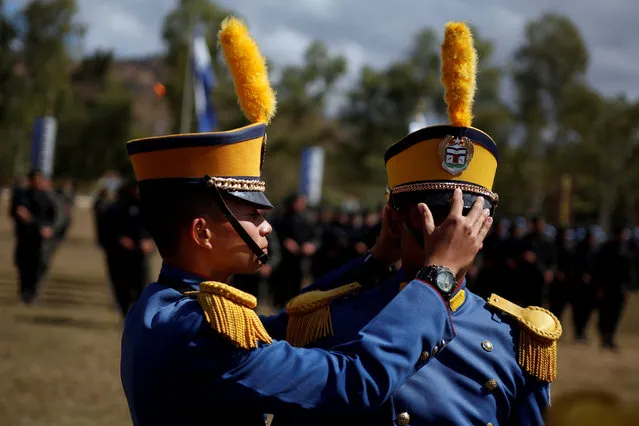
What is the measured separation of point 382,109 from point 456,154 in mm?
48830

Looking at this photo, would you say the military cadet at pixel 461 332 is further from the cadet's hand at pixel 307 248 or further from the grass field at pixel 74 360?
the cadet's hand at pixel 307 248

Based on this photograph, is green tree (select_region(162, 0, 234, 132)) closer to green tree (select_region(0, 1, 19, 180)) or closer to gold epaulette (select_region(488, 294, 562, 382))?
green tree (select_region(0, 1, 19, 180))

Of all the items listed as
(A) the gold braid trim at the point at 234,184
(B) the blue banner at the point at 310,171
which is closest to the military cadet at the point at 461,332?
(A) the gold braid trim at the point at 234,184

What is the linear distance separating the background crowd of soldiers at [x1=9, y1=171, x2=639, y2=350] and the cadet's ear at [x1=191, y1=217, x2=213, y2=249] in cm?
788

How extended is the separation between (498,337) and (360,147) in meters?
50.0

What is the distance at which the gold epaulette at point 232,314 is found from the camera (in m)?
1.66

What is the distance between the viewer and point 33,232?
36.0 feet

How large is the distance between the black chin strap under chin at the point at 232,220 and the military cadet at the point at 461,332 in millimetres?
398

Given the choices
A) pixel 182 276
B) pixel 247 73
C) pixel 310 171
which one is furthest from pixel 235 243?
pixel 310 171

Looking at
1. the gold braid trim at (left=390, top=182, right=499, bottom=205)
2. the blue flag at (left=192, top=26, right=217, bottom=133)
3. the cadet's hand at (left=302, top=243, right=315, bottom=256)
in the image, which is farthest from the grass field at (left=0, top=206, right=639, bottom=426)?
the blue flag at (left=192, top=26, right=217, bottom=133)

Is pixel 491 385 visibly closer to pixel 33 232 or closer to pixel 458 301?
→ pixel 458 301

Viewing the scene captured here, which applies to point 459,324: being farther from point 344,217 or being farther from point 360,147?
point 360,147

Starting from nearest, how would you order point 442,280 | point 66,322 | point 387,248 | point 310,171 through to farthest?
point 442,280, point 387,248, point 66,322, point 310,171

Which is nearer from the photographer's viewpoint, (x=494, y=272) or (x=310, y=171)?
(x=494, y=272)
